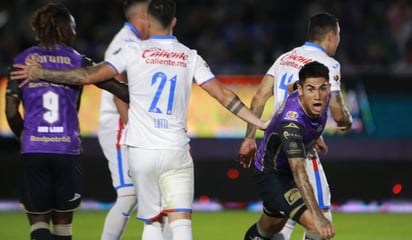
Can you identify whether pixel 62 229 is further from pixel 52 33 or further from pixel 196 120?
pixel 196 120

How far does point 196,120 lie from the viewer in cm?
1520

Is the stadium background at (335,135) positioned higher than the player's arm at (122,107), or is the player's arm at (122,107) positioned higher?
the player's arm at (122,107)

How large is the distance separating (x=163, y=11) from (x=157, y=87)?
57 centimetres

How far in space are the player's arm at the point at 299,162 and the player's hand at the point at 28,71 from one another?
6.30 ft

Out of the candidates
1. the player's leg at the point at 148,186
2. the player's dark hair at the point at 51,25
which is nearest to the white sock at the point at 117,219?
the player's leg at the point at 148,186

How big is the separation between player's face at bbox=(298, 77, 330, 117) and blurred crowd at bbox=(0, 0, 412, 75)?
7309 mm

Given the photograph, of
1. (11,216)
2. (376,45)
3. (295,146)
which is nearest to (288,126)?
(295,146)

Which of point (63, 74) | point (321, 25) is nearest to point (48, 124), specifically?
point (63, 74)

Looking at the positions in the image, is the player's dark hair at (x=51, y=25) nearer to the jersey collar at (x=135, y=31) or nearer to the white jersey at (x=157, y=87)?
the white jersey at (x=157, y=87)

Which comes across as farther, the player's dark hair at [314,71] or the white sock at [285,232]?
the white sock at [285,232]

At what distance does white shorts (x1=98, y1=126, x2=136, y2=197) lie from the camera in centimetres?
907

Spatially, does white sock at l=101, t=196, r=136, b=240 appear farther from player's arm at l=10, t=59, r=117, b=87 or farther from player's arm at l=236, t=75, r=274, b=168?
player's arm at l=10, t=59, r=117, b=87

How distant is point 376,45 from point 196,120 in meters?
3.12

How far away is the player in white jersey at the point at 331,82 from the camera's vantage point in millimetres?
8539
